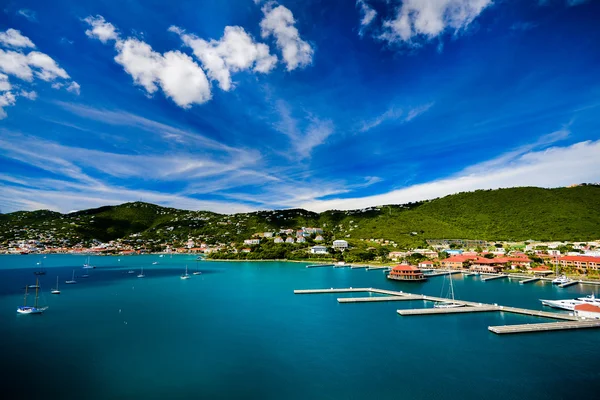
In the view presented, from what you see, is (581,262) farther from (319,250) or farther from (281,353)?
(281,353)

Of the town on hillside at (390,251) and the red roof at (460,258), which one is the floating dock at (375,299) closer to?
the town on hillside at (390,251)

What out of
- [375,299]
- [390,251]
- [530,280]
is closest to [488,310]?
[375,299]

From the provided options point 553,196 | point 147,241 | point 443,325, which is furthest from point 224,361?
point 147,241

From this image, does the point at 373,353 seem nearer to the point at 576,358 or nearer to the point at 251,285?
the point at 576,358

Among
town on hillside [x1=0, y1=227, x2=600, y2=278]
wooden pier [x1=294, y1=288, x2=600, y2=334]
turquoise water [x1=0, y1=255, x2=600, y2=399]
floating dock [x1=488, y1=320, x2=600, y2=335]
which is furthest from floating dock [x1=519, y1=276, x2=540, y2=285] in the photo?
floating dock [x1=488, y1=320, x2=600, y2=335]

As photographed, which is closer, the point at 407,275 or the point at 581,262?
the point at 407,275

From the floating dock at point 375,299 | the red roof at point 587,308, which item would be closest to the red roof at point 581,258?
the red roof at point 587,308
